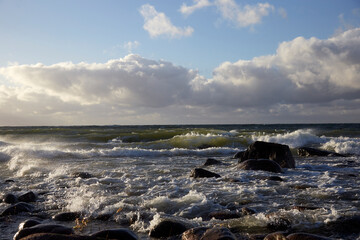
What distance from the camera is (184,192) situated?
6.93 metres

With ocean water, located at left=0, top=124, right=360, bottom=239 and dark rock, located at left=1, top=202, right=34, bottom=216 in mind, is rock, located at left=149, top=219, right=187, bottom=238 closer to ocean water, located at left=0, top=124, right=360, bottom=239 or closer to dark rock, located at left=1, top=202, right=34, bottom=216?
ocean water, located at left=0, top=124, right=360, bottom=239

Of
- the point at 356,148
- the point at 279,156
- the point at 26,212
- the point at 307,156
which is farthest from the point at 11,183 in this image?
the point at 356,148

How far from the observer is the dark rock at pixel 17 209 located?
5366mm

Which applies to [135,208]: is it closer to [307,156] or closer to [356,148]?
[307,156]

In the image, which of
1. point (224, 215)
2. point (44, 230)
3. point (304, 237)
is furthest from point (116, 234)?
point (304, 237)

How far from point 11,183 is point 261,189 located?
7044mm

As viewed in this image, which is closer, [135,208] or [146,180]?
[135,208]

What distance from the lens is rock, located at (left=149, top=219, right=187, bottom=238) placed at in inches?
165

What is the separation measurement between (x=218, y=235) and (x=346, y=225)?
217 centimetres

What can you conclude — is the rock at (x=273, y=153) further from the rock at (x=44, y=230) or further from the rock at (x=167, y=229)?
the rock at (x=44, y=230)

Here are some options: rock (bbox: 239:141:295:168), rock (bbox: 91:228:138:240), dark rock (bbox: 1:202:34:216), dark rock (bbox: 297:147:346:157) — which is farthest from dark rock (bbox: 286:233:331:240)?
dark rock (bbox: 297:147:346:157)

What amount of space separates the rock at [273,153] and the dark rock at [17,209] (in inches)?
343

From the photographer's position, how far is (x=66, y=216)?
5156mm

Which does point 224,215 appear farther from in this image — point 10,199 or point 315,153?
point 315,153
